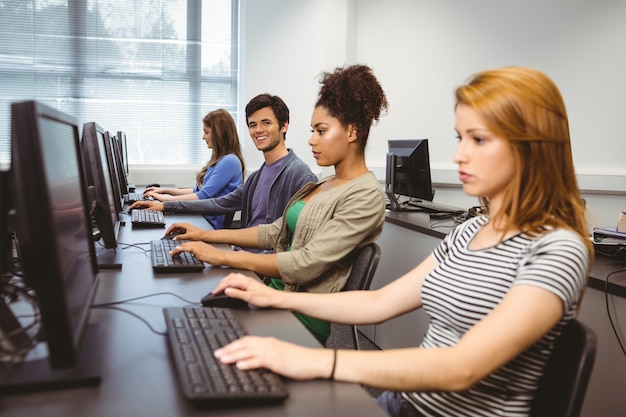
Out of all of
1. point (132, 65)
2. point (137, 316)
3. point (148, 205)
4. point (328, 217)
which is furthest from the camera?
point (132, 65)

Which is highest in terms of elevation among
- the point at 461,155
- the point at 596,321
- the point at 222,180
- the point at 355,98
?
the point at 355,98

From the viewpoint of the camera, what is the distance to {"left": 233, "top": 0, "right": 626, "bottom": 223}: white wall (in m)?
4.73

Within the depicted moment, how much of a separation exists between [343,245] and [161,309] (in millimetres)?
590

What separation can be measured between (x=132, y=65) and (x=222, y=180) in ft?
6.11

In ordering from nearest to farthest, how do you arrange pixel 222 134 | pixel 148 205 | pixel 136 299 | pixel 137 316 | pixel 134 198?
pixel 137 316 → pixel 136 299 → pixel 148 205 → pixel 134 198 → pixel 222 134

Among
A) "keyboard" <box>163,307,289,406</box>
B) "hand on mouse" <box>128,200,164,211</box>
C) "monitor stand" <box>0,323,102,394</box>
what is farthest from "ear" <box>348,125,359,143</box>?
"hand on mouse" <box>128,200,164,211</box>

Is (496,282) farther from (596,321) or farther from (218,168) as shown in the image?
(218,168)

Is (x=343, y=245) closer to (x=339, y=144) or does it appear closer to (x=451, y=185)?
(x=339, y=144)

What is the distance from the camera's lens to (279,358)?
0.89 meters

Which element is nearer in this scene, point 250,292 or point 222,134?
point 250,292

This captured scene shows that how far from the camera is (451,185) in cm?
494

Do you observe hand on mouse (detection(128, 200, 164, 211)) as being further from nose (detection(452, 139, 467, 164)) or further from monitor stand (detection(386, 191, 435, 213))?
nose (detection(452, 139, 467, 164))

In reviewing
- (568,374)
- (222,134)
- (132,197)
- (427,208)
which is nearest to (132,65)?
(222,134)

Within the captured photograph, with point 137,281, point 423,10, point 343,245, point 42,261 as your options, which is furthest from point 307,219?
→ point 423,10
